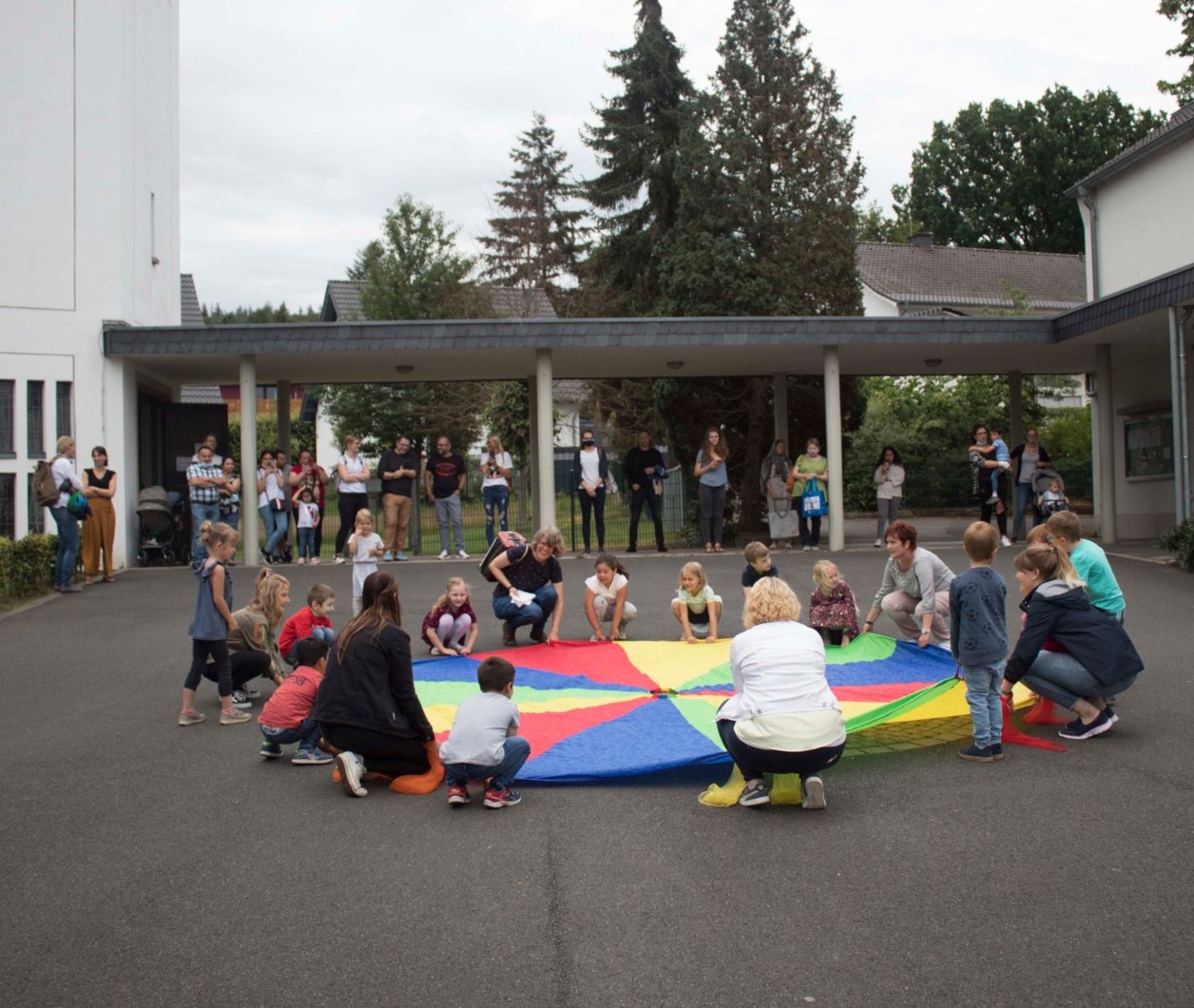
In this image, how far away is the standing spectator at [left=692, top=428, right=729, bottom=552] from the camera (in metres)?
18.2

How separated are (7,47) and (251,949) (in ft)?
58.0

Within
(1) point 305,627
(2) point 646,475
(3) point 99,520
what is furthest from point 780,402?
(1) point 305,627

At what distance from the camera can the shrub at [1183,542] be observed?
49.0 ft

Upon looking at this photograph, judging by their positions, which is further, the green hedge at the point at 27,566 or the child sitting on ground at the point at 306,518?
the child sitting on ground at the point at 306,518

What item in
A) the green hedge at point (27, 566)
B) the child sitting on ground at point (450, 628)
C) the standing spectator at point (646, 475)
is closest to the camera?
the child sitting on ground at point (450, 628)

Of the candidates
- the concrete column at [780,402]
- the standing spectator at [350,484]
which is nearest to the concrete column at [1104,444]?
the concrete column at [780,402]

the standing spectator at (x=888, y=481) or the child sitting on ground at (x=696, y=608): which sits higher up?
the standing spectator at (x=888, y=481)

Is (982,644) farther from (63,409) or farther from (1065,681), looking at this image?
(63,409)

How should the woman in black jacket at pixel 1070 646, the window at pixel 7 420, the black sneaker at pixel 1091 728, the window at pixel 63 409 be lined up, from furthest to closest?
the window at pixel 63 409 → the window at pixel 7 420 → the black sneaker at pixel 1091 728 → the woman in black jacket at pixel 1070 646

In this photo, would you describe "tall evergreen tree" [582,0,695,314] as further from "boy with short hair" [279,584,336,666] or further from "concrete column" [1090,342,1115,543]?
"boy with short hair" [279,584,336,666]

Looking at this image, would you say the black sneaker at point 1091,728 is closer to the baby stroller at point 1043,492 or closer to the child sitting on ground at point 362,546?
the child sitting on ground at point 362,546

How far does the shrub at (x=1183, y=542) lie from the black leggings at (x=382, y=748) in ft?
38.8

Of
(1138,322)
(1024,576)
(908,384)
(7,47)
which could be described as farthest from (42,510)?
(908,384)

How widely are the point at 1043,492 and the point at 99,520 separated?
13.9 m
